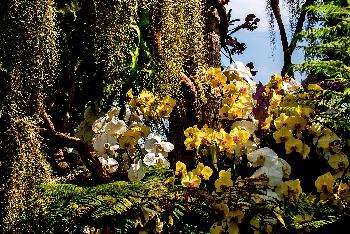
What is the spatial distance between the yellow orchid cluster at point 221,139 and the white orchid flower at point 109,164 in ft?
1.62

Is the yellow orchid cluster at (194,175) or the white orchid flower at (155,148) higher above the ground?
the white orchid flower at (155,148)


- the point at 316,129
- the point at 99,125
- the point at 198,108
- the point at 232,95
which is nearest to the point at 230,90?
the point at 232,95

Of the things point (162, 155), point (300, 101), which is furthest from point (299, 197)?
point (162, 155)

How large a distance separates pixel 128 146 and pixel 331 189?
83 cm

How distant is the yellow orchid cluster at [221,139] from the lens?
2232 millimetres

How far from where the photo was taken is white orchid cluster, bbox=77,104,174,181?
2469 mm

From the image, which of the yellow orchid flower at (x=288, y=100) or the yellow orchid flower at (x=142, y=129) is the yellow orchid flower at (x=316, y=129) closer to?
the yellow orchid flower at (x=288, y=100)

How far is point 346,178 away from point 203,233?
560mm

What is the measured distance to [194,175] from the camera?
2145 millimetres

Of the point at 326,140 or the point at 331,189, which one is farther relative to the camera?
the point at 326,140

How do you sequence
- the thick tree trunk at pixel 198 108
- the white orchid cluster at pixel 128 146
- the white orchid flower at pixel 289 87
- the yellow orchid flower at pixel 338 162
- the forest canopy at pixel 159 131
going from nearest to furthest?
the forest canopy at pixel 159 131 < the yellow orchid flower at pixel 338 162 < the white orchid cluster at pixel 128 146 < the white orchid flower at pixel 289 87 < the thick tree trunk at pixel 198 108

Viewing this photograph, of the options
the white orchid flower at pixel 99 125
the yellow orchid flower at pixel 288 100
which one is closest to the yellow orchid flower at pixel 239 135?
the yellow orchid flower at pixel 288 100

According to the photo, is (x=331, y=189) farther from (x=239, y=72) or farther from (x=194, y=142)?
(x=239, y=72)

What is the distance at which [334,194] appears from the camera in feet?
6.97
